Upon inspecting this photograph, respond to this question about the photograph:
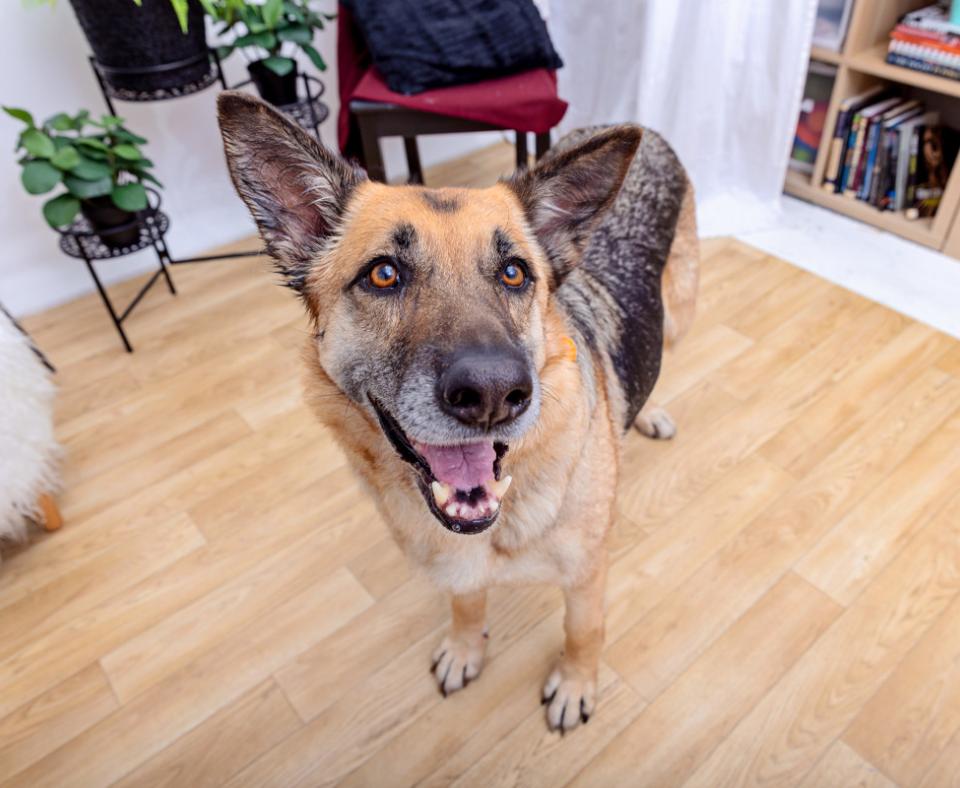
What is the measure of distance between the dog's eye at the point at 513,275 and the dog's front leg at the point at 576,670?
0.68m

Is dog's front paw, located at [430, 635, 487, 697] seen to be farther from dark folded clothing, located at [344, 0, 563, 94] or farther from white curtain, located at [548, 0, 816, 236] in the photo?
white curtain, located at [548, 0, 816, 236]

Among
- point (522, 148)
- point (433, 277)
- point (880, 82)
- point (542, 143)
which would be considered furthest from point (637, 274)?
point (880, 82)

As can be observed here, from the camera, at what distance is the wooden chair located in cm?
255

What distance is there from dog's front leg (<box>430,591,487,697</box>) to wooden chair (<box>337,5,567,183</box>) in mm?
1821

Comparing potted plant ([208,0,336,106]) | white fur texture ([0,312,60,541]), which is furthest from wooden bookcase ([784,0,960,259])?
white fur texture ([0,312,60,541])

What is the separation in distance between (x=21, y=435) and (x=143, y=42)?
145cm

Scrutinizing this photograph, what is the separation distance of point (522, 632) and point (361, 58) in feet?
7.89

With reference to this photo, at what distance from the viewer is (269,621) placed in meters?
1.88

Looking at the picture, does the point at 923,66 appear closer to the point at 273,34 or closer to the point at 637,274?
the point at 637,274

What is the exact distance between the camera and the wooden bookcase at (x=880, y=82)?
2.87 m

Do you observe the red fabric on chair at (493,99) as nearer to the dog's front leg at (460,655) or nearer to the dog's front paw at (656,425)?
the dog's front paw at (656,425)

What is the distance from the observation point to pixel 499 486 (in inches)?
47.5

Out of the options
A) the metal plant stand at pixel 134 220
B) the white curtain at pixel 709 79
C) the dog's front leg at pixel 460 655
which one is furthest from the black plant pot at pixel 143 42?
the dog's front leg at pixel 460 655

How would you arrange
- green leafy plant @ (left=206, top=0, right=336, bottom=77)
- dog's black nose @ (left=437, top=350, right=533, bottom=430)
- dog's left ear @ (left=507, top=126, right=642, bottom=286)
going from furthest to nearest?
green leafy plant @ (left=206, top=0, right=336, bottom=77) < dog's left ear @ (left=507, top=126, right=642, bottom=286) < dog's black nose @ (left=437, top=350, right=533, bottom=430)
